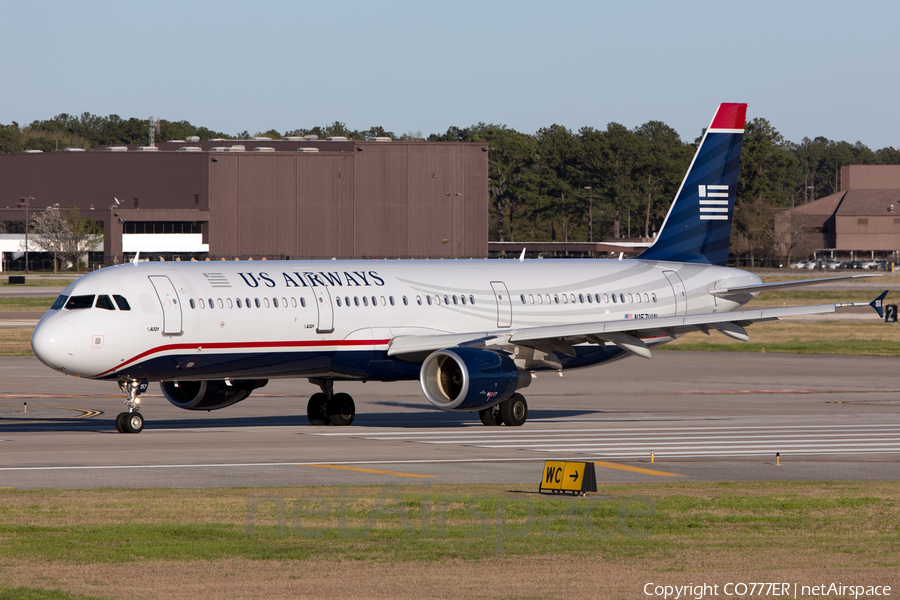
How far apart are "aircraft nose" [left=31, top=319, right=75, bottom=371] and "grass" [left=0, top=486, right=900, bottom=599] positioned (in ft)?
28.1

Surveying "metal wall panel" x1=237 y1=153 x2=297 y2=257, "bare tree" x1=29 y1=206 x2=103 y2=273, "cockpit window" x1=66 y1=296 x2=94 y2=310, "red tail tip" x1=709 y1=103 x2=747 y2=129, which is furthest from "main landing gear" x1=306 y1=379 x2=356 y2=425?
"bare tree" x1=29 y1=206 x2=103 y2=273

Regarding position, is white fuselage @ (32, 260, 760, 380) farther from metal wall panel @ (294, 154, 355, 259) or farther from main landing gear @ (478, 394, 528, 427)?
metal wall panel @ (294, 154, 355, 259)

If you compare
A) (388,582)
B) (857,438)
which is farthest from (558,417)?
(388,582)

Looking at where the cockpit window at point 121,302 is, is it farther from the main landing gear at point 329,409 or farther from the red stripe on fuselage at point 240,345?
the main landing gear at point 329,409

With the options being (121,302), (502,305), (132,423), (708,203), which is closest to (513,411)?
(502,305)

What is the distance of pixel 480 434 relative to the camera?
30.4 m

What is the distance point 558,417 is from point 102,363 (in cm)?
1352

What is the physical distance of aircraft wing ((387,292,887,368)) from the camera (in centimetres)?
3145

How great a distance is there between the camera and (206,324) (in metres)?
29.5

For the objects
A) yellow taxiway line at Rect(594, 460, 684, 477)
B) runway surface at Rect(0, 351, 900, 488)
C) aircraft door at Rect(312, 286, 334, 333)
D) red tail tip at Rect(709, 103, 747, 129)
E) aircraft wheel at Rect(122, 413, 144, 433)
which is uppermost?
red tail tip at Rect(709, 103, 747, 129)

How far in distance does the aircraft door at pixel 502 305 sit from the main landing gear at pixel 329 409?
503cm

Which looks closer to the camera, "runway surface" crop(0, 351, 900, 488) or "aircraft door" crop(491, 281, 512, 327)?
"runway surface" crop(0, 351, 900, 488)

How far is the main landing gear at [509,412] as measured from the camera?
32156mm

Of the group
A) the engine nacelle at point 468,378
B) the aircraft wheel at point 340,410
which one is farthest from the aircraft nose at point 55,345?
the engine nacelle at point 468,378
